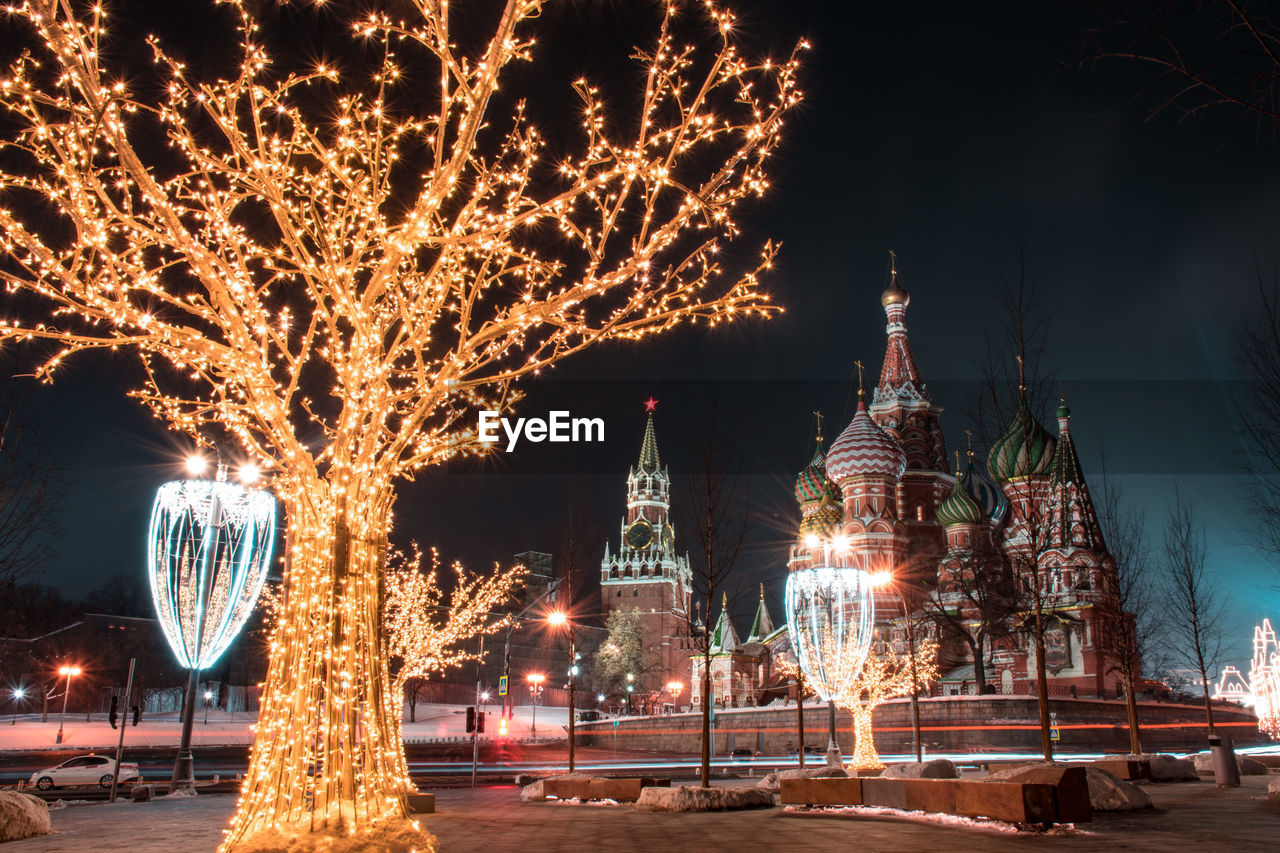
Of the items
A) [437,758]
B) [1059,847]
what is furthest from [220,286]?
[437,758]

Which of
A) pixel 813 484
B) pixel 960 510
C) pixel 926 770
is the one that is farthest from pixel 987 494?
pixel 926 770

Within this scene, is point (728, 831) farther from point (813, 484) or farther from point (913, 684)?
point (813, 484)

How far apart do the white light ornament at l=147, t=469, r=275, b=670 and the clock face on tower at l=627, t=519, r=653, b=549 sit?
95818 millimetres

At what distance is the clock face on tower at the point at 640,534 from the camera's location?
11894 centimetres

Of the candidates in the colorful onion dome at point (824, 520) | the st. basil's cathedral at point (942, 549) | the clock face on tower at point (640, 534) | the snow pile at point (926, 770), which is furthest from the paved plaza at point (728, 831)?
the clock face on tower at point (640, 534)

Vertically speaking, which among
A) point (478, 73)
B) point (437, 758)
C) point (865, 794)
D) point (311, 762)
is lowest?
point (437, 758)

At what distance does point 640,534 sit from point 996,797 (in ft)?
363

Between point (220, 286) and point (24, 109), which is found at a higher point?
point (24, 109)

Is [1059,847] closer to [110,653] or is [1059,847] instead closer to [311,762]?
[311,762]

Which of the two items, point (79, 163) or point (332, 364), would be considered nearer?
point (79, 163)

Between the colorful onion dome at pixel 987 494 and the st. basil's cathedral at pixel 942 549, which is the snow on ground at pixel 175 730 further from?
the colorful onion dome at pixel 987 494

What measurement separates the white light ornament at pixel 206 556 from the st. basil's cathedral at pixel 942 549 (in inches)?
1142

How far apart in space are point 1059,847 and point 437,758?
36.9 m

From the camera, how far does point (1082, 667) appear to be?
52.0 m
